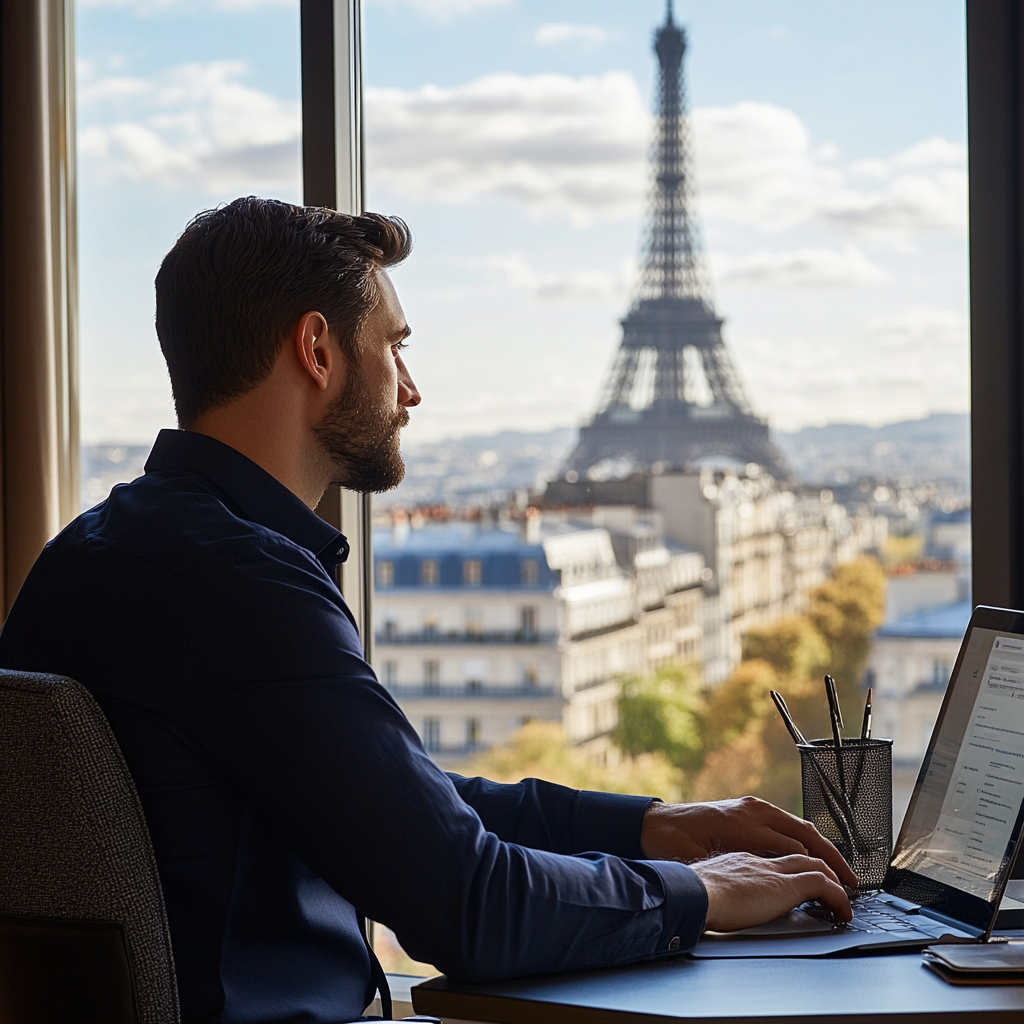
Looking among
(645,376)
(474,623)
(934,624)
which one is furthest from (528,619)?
(934,624)

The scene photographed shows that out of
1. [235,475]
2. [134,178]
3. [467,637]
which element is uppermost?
[134,178]

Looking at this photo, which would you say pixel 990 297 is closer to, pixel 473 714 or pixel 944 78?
pixel 944 78

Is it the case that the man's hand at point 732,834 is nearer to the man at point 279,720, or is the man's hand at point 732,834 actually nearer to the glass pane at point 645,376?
the man at point 279,720

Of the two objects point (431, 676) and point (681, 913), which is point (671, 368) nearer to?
point (431, 676)

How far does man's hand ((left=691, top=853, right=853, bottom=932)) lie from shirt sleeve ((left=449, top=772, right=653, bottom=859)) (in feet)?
0.50

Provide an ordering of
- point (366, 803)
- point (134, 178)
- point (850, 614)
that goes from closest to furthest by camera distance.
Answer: point (366, 803), point (850, 614), point (134, 178)

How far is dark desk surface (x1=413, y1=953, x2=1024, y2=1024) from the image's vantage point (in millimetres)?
827

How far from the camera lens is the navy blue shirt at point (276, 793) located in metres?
0.88

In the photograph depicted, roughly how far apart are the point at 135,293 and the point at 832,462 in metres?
1.30

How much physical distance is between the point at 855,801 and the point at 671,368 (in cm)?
86

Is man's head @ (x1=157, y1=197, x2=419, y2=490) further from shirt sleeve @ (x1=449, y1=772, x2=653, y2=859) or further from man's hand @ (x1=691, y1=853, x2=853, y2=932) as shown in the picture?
man's hand @ (x1=691, y1=853, x2=853, y2=932)

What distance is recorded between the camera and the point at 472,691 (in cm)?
201

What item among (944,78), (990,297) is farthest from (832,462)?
(944,78)

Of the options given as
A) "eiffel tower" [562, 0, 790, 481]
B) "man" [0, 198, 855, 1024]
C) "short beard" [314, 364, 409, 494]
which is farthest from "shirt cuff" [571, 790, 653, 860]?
"eiffel tower" [562, 0, 790, 481]
